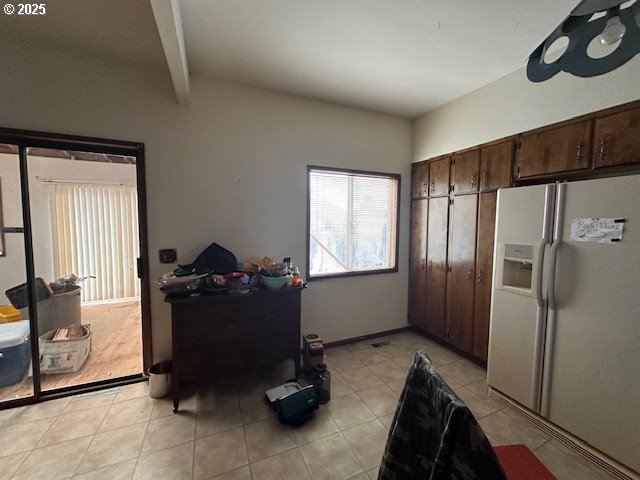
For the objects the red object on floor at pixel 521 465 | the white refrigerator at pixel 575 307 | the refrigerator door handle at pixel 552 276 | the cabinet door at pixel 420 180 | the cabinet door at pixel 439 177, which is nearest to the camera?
the red object on floor at pixel 521 465

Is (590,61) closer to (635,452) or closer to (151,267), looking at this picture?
(635,452)

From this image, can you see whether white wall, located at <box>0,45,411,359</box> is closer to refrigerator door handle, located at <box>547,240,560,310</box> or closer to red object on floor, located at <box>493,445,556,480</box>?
refrigerator door handle, located at <box>547,240,560,310</box>

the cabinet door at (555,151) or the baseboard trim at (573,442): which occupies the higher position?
the cabinet door at (555,151)

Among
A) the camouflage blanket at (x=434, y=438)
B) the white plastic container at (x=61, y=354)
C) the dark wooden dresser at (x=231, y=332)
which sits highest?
the camouflage blanket at (x=434, y=438)

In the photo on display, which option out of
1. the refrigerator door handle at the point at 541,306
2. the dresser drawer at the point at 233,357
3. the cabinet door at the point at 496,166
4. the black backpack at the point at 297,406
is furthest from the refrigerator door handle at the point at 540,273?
the dresser drawer at the point at 233,357

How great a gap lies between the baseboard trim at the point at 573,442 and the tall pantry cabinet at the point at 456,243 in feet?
1.73

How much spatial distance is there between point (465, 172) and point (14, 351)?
13.9 feet

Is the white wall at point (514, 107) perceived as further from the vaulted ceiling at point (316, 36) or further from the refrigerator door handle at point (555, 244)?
the refrigerator door handle at point (555, 244)

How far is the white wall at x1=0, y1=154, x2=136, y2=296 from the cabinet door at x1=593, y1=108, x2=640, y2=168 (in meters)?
4.14

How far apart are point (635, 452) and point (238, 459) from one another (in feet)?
7.27

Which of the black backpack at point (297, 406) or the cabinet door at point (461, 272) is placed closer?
the black backpack at point (297, 406)

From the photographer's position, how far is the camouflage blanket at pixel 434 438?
1.83 ft

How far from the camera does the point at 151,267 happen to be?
2211mm

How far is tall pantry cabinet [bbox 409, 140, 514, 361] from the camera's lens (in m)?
2.41
